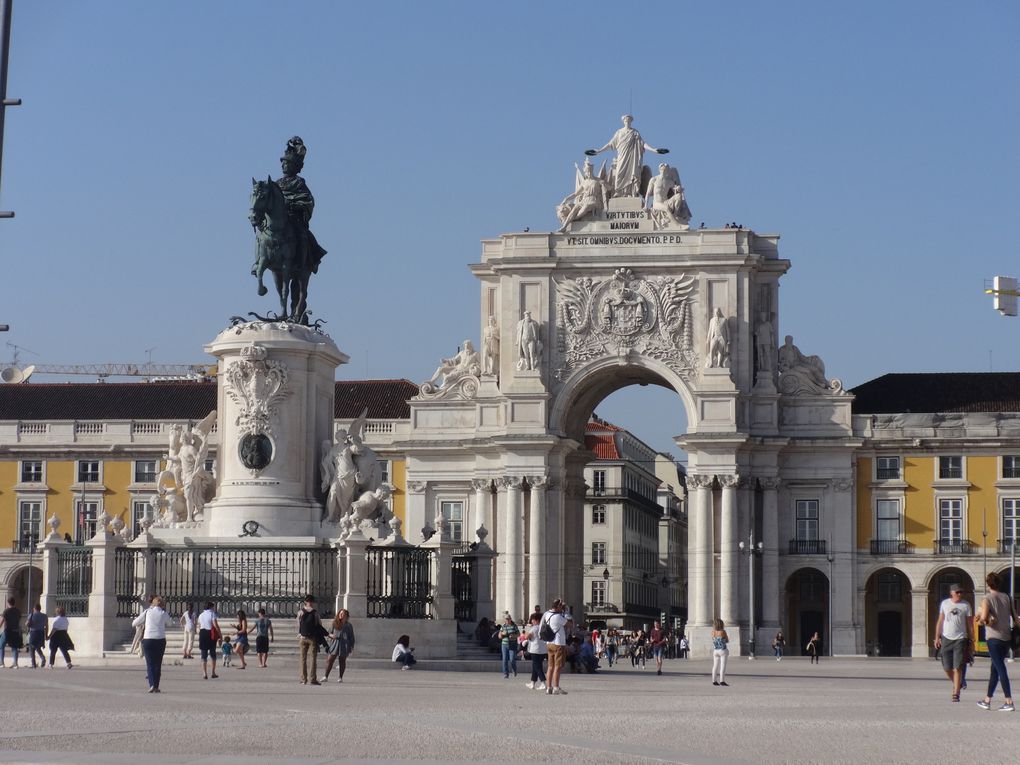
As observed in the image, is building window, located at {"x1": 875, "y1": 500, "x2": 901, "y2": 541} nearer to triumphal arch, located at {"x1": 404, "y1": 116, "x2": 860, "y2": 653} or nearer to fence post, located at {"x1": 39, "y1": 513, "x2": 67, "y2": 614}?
triumphal arch, located at {"x1": 404, "y1": 116, "x2": 860, "y2": 653}

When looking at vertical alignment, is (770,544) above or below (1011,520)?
below

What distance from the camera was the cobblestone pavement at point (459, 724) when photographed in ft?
59.2

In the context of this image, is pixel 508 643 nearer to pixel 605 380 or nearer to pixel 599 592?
pixel 605 380

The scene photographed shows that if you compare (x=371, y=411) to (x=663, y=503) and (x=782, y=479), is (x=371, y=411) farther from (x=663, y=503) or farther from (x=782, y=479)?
(x=663, y=503)

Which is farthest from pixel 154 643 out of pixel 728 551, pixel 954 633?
pixel 728 551

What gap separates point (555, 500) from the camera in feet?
261

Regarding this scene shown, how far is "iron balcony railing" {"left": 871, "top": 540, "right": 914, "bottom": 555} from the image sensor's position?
81.5 m

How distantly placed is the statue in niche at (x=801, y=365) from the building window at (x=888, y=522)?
516cm

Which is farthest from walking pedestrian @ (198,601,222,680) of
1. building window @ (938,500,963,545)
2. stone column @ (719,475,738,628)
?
building window @ (938,500,963,545)

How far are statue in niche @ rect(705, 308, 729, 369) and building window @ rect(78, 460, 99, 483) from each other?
84.5 feet

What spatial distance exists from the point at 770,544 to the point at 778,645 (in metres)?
6.26

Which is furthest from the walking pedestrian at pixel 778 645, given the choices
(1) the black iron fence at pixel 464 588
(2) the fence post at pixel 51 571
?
(2) the fence post at pixel 51 571

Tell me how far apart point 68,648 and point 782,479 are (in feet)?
158

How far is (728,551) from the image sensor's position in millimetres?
78250
